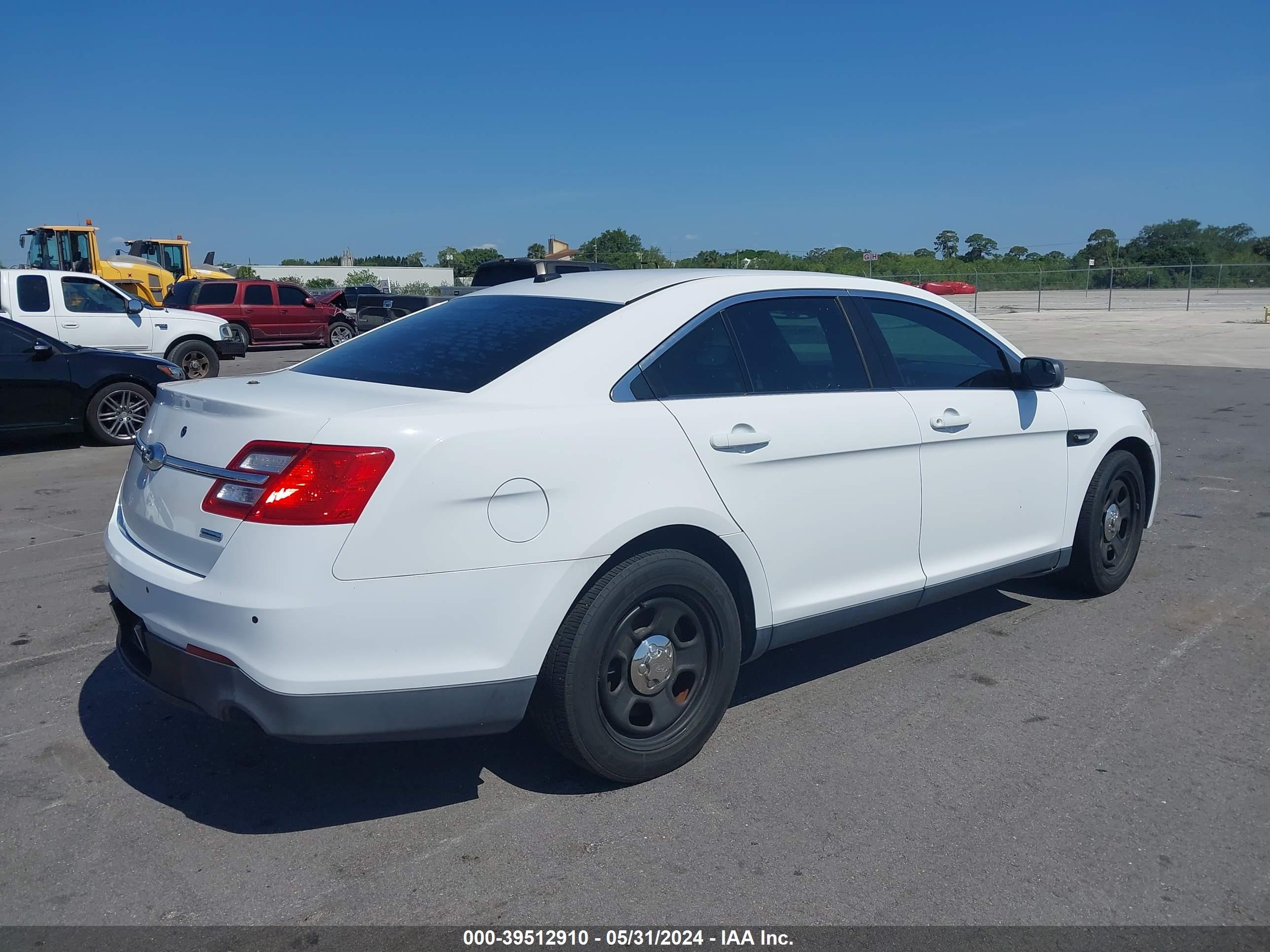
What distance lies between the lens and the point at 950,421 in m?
4.51

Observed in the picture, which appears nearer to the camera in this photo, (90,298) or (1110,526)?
(1110,526)

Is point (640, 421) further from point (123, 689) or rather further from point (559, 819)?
point (123, 689)

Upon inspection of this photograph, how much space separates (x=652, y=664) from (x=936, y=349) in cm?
224

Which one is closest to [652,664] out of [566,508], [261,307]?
[566,508]

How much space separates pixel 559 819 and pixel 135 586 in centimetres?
154

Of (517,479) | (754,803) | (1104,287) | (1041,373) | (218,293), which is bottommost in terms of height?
(754,803)

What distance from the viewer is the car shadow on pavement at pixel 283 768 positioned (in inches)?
136

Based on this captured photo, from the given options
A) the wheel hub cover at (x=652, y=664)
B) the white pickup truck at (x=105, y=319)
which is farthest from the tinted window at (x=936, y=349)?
the white pickup truck at (x=105, y=319)

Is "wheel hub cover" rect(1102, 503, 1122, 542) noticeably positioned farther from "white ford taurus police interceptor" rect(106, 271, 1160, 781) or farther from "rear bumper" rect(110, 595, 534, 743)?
"rear bumper" rect(110, 595, 534, 743)

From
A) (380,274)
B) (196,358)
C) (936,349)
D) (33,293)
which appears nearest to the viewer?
(936,349)

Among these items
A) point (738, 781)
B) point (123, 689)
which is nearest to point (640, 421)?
point (738, 781)

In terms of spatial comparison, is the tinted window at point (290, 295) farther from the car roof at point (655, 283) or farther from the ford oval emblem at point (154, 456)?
the ford oval emblem at point (154, 456)

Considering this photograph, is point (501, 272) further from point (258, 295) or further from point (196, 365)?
point (258, 295)

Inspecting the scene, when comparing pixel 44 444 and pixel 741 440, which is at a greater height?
pixel 741 440
